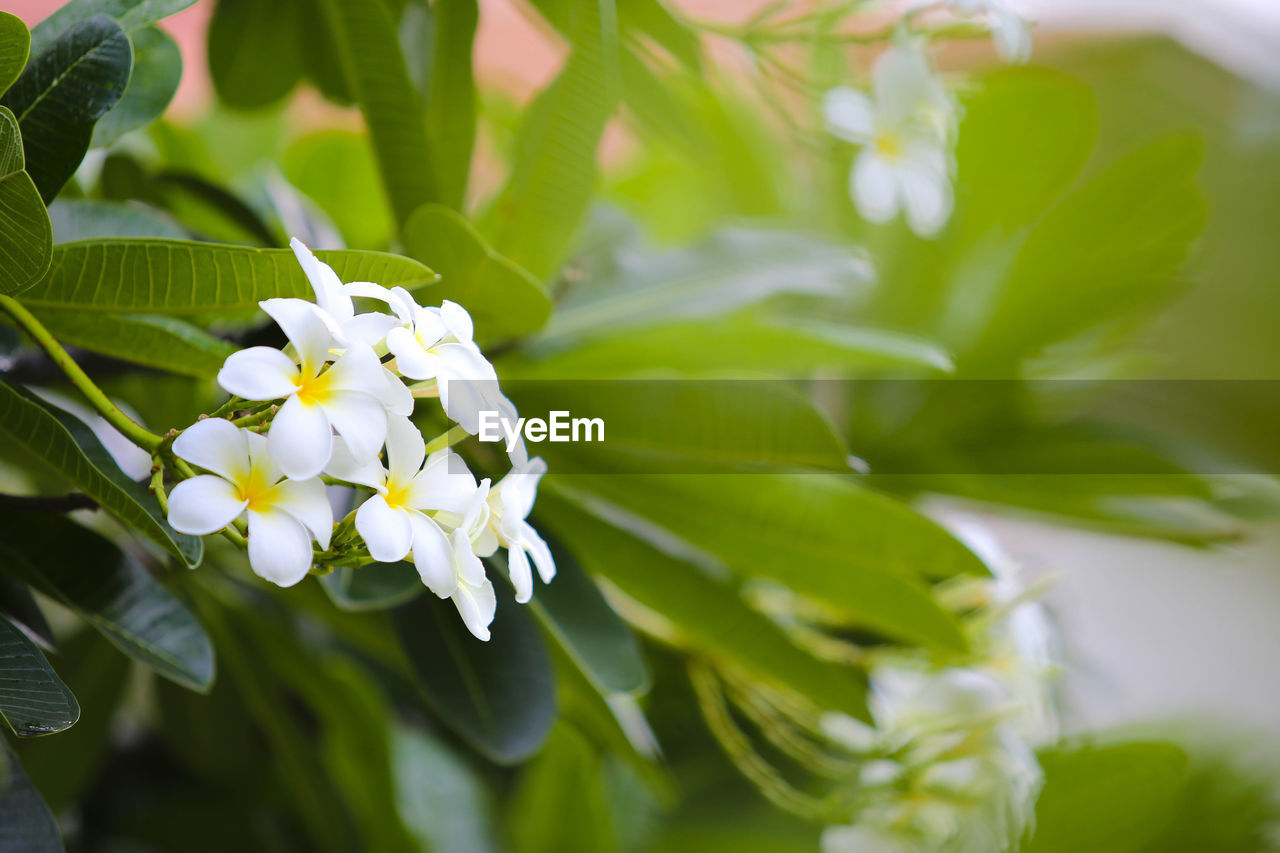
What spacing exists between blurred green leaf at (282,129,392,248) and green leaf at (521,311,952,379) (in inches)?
14.1

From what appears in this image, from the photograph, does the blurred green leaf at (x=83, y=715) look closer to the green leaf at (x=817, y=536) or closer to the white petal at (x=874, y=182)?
the green leaf at (x=817, y=536)

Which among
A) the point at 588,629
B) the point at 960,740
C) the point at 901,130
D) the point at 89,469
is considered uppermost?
the point at 901,130

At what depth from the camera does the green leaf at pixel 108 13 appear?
1.07 ft

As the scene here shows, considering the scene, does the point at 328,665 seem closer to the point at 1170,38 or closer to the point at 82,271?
the point at 82,271

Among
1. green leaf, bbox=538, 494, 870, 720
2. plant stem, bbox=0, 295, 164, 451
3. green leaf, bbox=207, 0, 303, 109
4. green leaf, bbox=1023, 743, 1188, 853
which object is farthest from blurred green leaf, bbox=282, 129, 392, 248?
green leaf, bbox=1023, 743, 1188, 853

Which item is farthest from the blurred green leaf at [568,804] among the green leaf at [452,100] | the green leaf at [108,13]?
the green leaf at [108,13]

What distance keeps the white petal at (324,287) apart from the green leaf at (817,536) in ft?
0.82

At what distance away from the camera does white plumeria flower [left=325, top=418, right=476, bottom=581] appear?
0.23m

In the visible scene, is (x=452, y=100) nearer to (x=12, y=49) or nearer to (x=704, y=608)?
(x=12, y=49)

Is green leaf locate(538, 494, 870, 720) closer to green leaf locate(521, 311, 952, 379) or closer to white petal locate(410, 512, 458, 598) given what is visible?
green leaf locate(521, 311, 952, 379)

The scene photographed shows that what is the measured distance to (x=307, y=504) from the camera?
23cm

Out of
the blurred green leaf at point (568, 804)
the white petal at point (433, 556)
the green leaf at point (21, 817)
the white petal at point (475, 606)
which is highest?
the white petal at point (433, 556)

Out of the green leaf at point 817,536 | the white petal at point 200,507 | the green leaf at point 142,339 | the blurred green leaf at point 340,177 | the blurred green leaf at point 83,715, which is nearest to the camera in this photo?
the white petal at point 200,507

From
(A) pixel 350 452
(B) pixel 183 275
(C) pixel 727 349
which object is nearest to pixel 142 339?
(B) pixel 183 275
